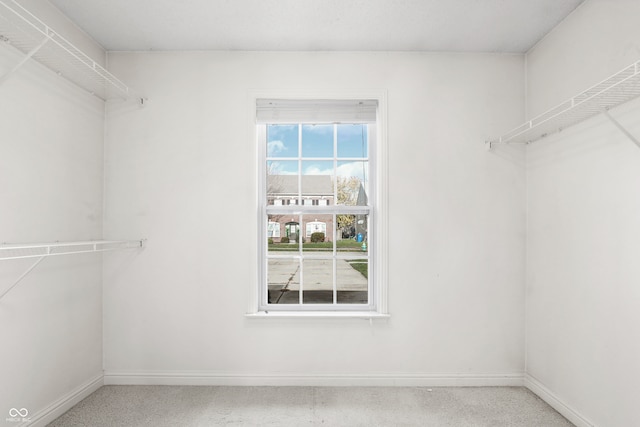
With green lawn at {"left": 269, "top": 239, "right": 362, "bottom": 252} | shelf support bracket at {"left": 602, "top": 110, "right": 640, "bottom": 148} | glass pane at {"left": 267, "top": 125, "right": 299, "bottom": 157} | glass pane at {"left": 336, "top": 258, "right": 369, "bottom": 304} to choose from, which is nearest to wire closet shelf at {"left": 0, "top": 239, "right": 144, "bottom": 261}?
green lawn at {"left": 269, "top": 239, "right": 362, "bottom": 252}

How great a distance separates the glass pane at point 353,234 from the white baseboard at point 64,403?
206 centimetres

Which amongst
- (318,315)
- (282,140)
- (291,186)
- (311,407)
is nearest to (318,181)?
(291,186)

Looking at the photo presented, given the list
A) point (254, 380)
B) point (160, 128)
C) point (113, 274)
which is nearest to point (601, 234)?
point (254, 380)

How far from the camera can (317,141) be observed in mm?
2893

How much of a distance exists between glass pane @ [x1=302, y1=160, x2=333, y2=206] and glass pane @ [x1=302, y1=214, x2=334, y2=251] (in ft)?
0.41

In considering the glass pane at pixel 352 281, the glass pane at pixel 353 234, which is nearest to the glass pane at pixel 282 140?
the glass pane at pixel 353 234

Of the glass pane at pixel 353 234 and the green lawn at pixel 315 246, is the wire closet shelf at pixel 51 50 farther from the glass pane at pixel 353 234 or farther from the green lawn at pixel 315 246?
the glass pane at pixel 353 234

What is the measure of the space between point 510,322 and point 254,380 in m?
2.00

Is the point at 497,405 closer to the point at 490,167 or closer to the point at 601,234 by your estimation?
the point at 601,234

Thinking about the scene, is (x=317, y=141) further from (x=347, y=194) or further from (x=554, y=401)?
(x=554, y=401)

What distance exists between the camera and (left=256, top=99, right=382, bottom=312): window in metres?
2.85

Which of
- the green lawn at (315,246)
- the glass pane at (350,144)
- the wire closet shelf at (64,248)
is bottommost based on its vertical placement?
the green lawn at (315,246)

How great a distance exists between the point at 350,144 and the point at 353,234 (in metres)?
0.74

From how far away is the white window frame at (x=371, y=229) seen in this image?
2.71 meters
